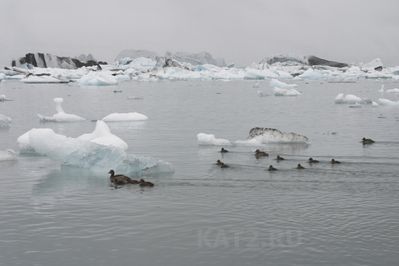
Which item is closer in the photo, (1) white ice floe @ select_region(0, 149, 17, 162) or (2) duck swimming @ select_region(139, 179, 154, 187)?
(2) duck swimming @ select_region(139, 179, 154, 187)

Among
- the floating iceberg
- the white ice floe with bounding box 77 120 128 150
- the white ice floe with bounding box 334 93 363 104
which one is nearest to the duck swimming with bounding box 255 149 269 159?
the floating iceberg

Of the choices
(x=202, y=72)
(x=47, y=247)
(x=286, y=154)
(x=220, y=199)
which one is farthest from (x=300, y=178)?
(x=202, y=72)

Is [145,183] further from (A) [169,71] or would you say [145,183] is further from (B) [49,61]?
(B) [49,61]

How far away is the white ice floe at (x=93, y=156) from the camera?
1886cm

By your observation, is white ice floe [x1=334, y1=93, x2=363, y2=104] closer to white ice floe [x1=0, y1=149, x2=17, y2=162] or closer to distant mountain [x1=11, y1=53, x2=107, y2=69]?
white ice floe [x1=0, y1=149, x2=17, y2=162]

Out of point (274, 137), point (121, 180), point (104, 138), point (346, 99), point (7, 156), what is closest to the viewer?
point (121, 180)

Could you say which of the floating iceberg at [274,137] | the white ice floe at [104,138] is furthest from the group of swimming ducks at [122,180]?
the floating iceberg at [274,137]

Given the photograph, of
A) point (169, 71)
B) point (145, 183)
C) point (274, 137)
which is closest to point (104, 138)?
point (145, 183)

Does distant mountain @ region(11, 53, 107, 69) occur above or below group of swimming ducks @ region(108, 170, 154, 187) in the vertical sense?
above

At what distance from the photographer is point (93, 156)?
20031mm

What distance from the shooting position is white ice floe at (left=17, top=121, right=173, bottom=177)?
61.9 ft

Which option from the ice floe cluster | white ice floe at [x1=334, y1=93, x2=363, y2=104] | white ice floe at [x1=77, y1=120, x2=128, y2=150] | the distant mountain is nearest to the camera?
white ice floe at [x1=77, y1=120, x2=128, y2=150]

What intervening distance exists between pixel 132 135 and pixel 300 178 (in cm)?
1381

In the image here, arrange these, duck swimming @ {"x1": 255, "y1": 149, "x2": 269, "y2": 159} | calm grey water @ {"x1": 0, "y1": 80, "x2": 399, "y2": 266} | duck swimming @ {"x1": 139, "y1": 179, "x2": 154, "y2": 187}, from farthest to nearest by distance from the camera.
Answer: duck swimming @ {"x1": 255, "y1": 149, "x2": 269, "y2": 159} < duck swimming @ {"x1": 139, "y1": 179, "x2": 154, "y2": 187} < calm grey water @ {"x1": 0, "y1": 80, "x2": 399, "y2": 266}
